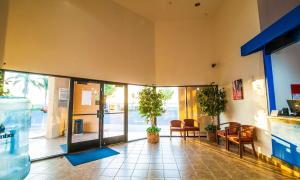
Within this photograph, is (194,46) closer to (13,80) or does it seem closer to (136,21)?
(136,21)

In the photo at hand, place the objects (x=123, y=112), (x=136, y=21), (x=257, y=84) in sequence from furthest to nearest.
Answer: (x=136, y=21) < (x=123, y=112) < (x=257, y=84)

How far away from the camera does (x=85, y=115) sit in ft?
17.6

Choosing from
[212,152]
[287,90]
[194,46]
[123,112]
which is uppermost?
[194,46]

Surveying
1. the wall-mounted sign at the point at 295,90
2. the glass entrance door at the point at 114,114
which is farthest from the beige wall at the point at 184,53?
the wall-mounted sign at the point at 295,90

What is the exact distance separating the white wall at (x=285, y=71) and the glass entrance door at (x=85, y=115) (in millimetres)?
5271

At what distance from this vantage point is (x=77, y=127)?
5754mm

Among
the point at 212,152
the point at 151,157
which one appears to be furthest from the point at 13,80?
the point at 212,152

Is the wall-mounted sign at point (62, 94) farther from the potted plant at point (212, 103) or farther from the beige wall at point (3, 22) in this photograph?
the potted plant at point (212, 103)

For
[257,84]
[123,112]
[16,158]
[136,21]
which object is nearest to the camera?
[16,158]

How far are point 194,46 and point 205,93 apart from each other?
2.25 meters

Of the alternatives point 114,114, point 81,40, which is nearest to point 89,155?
point 114,114

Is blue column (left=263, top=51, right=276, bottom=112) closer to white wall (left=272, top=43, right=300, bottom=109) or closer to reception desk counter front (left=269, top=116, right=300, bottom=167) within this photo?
white wall (left=272, top=43, right=300, bottom=109)

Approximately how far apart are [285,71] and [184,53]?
3820mm

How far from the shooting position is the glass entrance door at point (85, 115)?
5.00m
